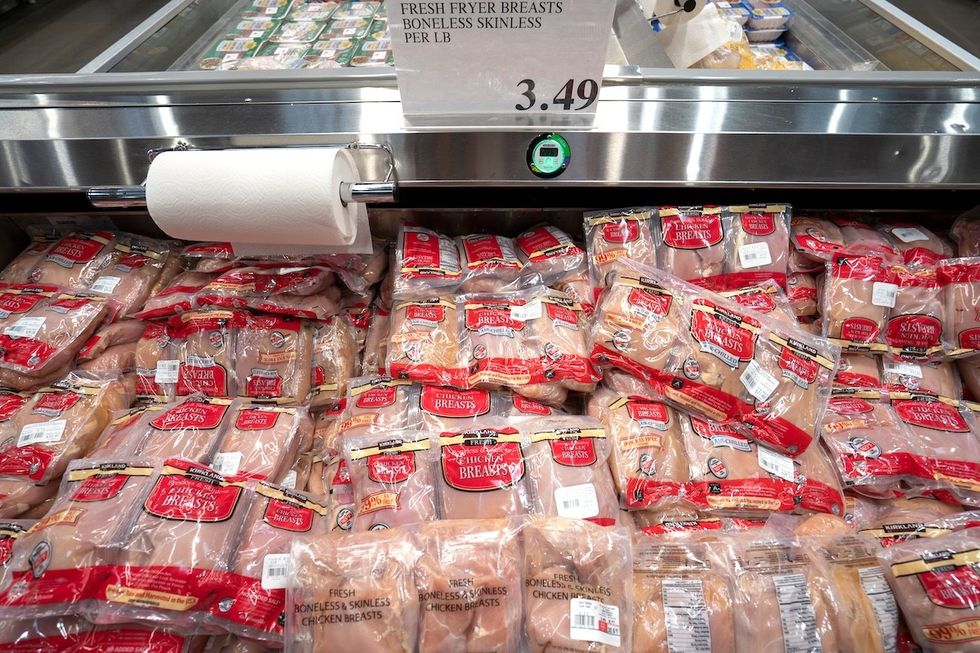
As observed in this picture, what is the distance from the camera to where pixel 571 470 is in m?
1.05

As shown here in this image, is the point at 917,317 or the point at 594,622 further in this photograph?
the point at 917,317

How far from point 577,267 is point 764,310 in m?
0.52

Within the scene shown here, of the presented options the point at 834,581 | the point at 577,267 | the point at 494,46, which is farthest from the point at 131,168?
the point at 834,581

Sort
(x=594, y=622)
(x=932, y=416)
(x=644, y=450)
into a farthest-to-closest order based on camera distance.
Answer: (x=932, y=416) → (x=644, y=450) → (x=594, y=622)

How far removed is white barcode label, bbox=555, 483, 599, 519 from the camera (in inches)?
39.3

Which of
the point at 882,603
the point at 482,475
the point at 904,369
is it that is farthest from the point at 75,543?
the point at 904,369

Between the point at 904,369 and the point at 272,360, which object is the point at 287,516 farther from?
the point at 904,369

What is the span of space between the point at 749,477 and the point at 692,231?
2.18 feet

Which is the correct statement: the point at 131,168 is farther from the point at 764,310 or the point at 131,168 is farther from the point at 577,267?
the point at 764,310

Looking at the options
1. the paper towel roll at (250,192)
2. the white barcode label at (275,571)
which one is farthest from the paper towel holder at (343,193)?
the white barcode label at (275,571)

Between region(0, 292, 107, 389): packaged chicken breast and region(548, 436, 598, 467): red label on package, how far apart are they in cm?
130

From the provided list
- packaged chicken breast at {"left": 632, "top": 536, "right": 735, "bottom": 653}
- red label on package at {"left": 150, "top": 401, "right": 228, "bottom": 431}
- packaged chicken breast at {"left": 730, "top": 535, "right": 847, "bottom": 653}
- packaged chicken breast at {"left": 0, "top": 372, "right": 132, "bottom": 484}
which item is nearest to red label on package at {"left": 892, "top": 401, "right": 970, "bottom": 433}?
packaged chicken breast at {"left": 730, "top": 535, "right": 847, "bottom": 653}

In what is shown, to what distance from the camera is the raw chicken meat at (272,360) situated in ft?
4.25

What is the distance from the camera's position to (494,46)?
987 mm
